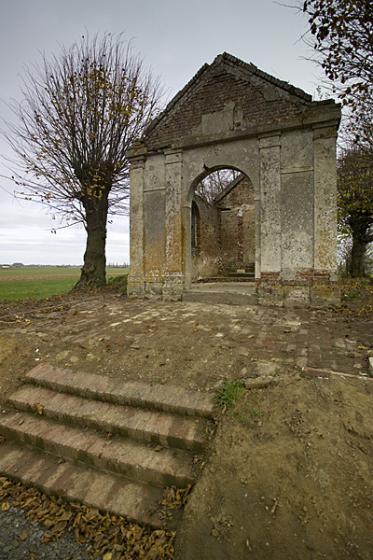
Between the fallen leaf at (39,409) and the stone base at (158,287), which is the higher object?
the stone base at (158,287)

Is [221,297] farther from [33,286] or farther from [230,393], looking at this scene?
[33,286]

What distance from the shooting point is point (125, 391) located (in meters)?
3.10

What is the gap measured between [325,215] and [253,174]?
198 cm

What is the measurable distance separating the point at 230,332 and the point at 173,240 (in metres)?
4.04

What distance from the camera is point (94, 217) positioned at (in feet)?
36.6

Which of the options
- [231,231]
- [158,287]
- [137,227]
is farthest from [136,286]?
[231,231]

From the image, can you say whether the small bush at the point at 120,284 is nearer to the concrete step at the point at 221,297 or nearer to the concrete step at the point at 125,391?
the concrete step at the point at 221,297

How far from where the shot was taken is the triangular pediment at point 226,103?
671 cm

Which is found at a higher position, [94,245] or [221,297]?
[94,245]

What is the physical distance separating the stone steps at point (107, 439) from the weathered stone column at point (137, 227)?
513 centimetres

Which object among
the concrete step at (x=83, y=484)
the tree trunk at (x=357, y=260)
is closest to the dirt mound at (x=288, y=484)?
the concrete step at (x=83, y=484)

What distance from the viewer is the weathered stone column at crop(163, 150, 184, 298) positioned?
784 centimetres

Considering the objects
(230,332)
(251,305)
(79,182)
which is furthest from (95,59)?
(230,332)

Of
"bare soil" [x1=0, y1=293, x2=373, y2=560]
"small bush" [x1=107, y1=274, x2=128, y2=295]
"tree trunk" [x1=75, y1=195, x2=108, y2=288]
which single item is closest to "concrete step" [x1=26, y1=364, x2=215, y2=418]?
"bare soil" [x1=0, y1=293, x2=373, y2=560]
